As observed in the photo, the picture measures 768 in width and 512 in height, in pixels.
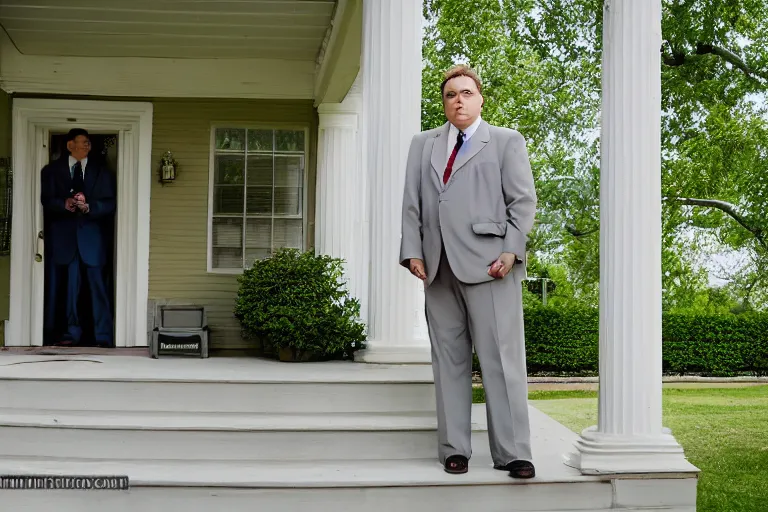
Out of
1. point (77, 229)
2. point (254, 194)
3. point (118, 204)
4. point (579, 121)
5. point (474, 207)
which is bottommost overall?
point (474, 207)

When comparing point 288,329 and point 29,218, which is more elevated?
point 29,218

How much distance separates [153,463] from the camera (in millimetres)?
4379

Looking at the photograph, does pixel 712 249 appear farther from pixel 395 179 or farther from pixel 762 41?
pixel 395 179

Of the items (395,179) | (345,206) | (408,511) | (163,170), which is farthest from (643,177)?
(163,170)

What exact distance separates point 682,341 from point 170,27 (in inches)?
390

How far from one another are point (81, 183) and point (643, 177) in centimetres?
541

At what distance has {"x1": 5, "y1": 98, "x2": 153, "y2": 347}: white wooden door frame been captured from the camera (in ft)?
26.2

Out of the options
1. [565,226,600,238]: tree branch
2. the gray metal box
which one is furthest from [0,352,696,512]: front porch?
[565,226,600,238]: tree branch

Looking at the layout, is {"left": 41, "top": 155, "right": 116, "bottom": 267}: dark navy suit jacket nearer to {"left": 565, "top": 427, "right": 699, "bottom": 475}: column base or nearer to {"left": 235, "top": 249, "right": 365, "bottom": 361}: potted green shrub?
{"left": 235, "top": 249, "right": 365, "bottom": 361}: potted green shrub

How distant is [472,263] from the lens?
4.05 meters

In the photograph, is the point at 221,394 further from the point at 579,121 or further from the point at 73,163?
the point at 579,121

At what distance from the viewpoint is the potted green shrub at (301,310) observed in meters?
5.98

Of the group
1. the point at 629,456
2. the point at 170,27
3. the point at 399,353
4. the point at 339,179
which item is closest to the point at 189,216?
the point at 339,179

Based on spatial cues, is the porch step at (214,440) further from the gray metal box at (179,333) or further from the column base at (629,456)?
the gray metal box at (179,333)
